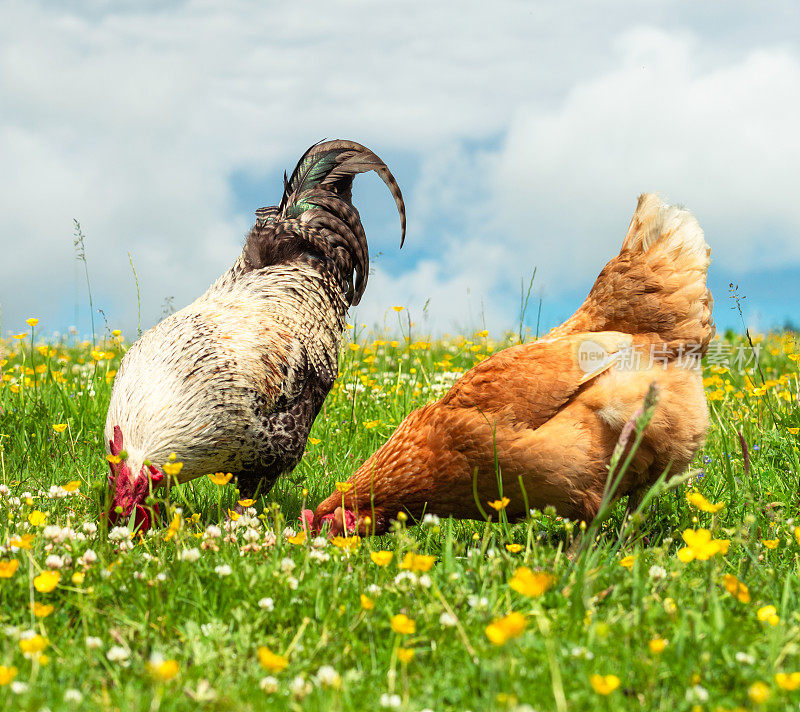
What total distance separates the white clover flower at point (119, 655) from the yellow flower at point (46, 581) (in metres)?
0.35

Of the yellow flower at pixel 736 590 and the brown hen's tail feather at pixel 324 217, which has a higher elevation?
the brown hen's tail feather at pixel 324 217

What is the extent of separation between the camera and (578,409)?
4.05m

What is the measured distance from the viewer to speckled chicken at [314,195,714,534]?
13.1 ft

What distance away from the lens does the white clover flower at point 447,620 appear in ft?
7.80

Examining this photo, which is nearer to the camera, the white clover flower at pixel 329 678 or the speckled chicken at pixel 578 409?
the white clover flower at pixel 329 678

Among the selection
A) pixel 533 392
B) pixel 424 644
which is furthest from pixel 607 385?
pixel 424 644

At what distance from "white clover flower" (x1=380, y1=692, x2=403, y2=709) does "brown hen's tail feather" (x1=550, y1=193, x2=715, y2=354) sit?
3052mm

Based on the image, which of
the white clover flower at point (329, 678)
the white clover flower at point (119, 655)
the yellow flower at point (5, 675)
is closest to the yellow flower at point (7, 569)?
the white clover flower at point (119, 655)

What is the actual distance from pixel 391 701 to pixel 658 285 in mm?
3287

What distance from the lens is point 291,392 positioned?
215 inches

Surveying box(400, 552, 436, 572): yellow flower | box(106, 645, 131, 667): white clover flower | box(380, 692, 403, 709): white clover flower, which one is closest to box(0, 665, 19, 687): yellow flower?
box(106, 645, 131, 667): white clover flower

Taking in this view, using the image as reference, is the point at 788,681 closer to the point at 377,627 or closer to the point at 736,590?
the point at 736,590

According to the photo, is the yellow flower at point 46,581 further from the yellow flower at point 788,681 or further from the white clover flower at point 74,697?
the yellow flower at point 788,681

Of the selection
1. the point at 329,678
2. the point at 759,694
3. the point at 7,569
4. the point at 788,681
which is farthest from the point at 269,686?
the point at 788,681
